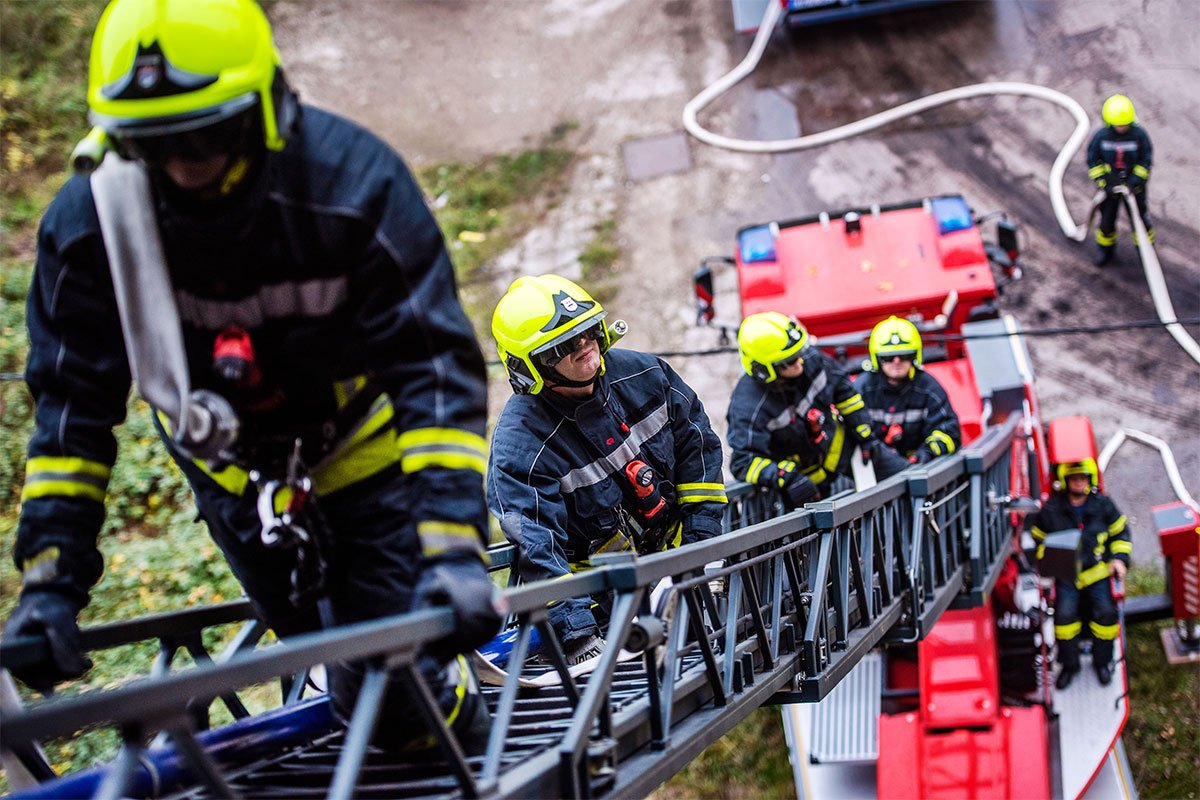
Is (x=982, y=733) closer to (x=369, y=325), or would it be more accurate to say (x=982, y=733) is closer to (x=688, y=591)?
(x=688, y=591)

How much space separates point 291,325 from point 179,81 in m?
0.50

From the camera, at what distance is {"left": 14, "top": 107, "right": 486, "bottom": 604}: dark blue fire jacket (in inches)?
89.9

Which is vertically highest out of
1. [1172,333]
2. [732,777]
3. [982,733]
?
[1172,333]

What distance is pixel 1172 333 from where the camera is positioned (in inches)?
425

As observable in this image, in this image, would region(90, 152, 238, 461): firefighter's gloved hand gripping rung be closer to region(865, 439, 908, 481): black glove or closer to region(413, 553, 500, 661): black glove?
region(413, 553, 500, 661): black glove

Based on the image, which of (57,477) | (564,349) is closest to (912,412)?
(564,349)

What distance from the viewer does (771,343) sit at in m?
6.28

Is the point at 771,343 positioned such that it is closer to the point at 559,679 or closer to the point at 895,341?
the point at 895,341

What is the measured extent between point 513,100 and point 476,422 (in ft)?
45.2

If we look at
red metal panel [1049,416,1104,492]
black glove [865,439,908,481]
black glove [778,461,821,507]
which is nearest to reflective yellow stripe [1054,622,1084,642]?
red metal panel [1049,416,1104,492]

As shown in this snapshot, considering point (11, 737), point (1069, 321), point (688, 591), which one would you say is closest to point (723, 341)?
point (1069, 321)

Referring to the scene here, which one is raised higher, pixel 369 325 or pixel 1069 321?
pixel 369 325

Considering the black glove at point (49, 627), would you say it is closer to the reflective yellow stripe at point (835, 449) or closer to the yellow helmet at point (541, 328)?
the yellow helmet at point (541, 328)

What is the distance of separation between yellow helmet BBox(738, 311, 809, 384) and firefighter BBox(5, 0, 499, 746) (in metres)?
3.92
